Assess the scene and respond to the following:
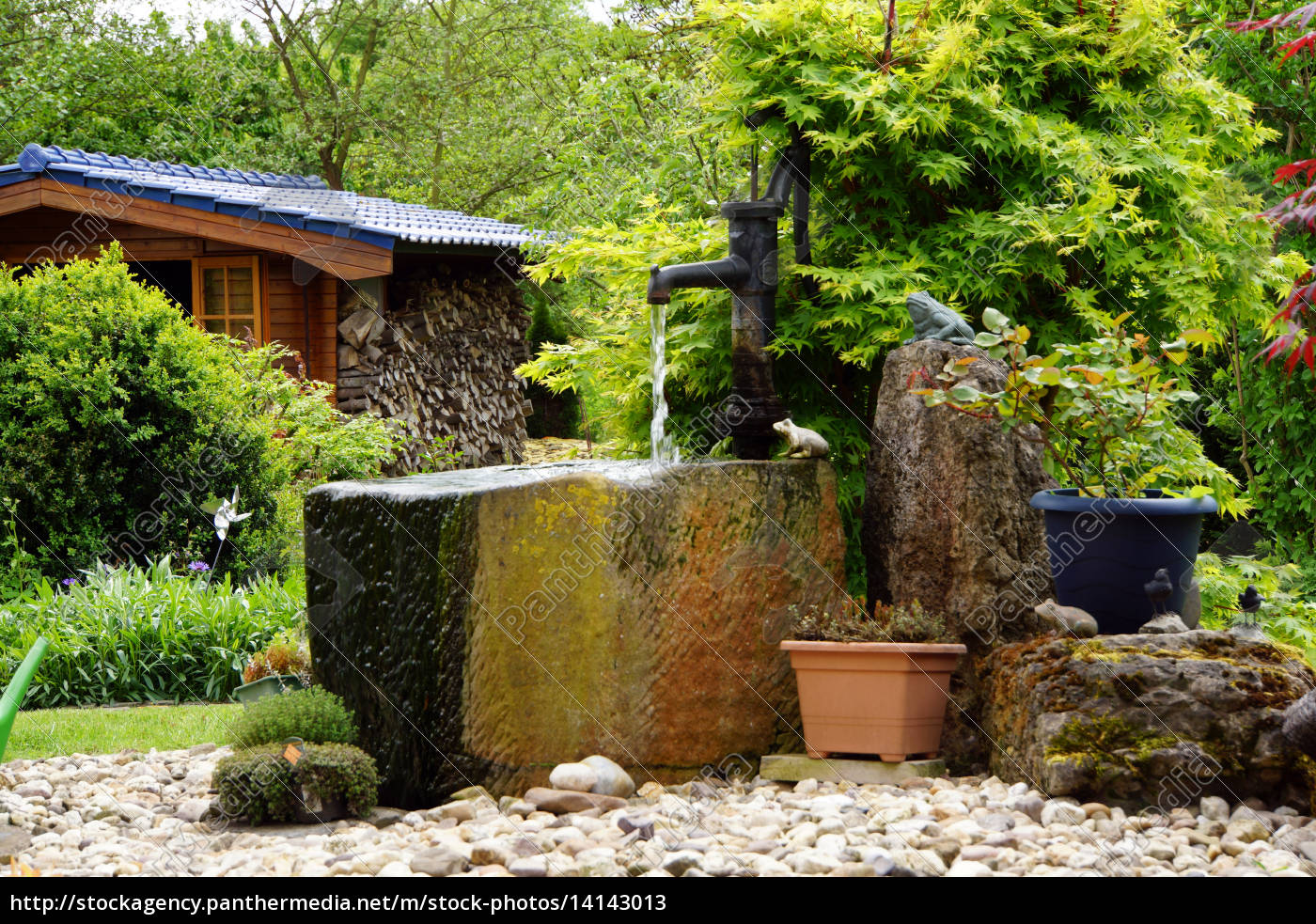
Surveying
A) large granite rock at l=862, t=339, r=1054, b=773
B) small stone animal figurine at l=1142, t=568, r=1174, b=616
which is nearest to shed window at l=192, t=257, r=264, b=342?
large granite rock at l=862, t=339, r=1054, b=773

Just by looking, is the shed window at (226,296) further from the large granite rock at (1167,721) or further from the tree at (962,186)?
the large granite rock at (1167,721)

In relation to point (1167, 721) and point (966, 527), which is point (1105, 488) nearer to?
point (966, 527)

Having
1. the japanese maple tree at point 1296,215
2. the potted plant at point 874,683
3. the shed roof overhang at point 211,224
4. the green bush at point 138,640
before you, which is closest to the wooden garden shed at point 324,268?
the shed roof overhang at point 211,224

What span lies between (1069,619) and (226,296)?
8712mm

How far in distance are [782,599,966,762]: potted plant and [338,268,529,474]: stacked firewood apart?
679 centimetres

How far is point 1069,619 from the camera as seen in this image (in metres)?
3.50

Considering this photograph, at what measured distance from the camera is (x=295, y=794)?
10.7 feet

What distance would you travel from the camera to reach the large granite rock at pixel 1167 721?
119 inches

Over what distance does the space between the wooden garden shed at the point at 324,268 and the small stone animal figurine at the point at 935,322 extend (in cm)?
618

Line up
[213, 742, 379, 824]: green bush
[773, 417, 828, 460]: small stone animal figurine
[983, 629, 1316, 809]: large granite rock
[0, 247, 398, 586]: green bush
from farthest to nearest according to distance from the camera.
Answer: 1. [0, 247, 398, 586]: green bush
2. [773, 417, 828, 460]: small stone animal figurine
3. [213, 742, 379, 824]: green bush
4. [983, 629, 1316, 809]: large granite rock

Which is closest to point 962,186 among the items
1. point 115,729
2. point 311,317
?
point 115,729

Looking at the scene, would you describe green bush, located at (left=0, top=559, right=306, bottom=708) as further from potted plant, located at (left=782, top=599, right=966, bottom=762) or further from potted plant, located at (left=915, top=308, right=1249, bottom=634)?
potted plant, located at (left=915, top=308, right=1249, bottom=634)

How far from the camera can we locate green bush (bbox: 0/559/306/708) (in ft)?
18.1
